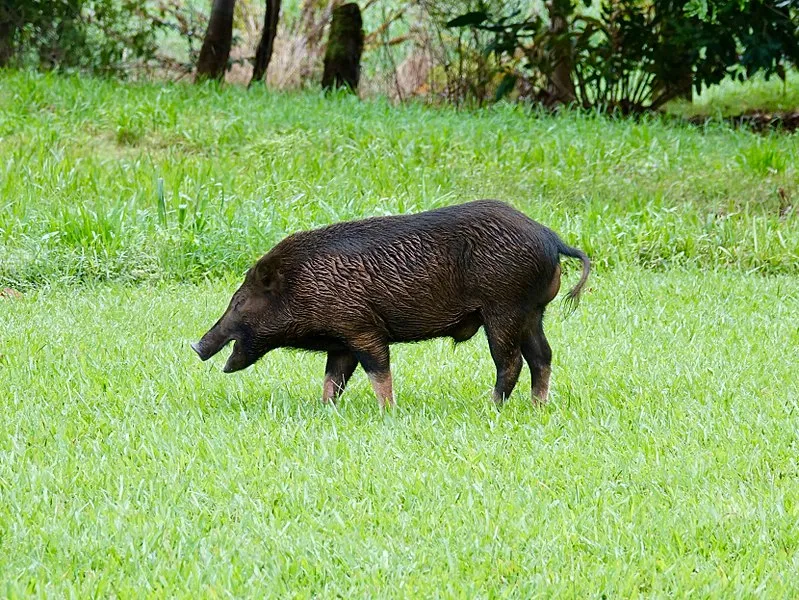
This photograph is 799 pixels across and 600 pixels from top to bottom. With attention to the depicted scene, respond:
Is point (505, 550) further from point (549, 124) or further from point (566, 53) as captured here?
point (566, 53)

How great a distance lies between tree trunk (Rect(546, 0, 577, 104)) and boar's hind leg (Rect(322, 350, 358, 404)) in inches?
364

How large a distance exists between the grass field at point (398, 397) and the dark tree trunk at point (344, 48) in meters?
3.95

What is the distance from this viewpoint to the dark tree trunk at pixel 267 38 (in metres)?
15.0

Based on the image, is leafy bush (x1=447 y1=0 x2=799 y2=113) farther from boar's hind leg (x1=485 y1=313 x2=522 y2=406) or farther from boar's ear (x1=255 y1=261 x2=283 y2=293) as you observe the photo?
boar's ear (x1=255 y1=261 x2=283 y2=293)

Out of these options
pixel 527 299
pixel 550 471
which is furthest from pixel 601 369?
pixel 550 471

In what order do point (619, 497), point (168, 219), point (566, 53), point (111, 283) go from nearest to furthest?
point (619, 497) → point (111, 283) → point (168, 219) → point (566, 53)

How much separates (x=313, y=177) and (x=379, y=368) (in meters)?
5.61

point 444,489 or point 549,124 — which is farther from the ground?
point 549,124

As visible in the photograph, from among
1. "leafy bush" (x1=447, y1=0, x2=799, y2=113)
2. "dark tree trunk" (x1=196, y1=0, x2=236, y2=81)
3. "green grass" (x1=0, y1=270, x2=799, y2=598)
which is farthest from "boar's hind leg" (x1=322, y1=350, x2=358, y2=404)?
"dark tree trunk" (x1=196, y1=0, x2=236, y2=81)

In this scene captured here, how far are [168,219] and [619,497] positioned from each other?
5741 mm

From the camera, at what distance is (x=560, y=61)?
13.9 metres

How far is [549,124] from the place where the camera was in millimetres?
12562

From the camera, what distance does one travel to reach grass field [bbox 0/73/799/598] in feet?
11.5

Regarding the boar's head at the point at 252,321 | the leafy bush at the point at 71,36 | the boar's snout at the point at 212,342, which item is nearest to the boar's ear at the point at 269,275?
the boar's head at the point at 252,321
